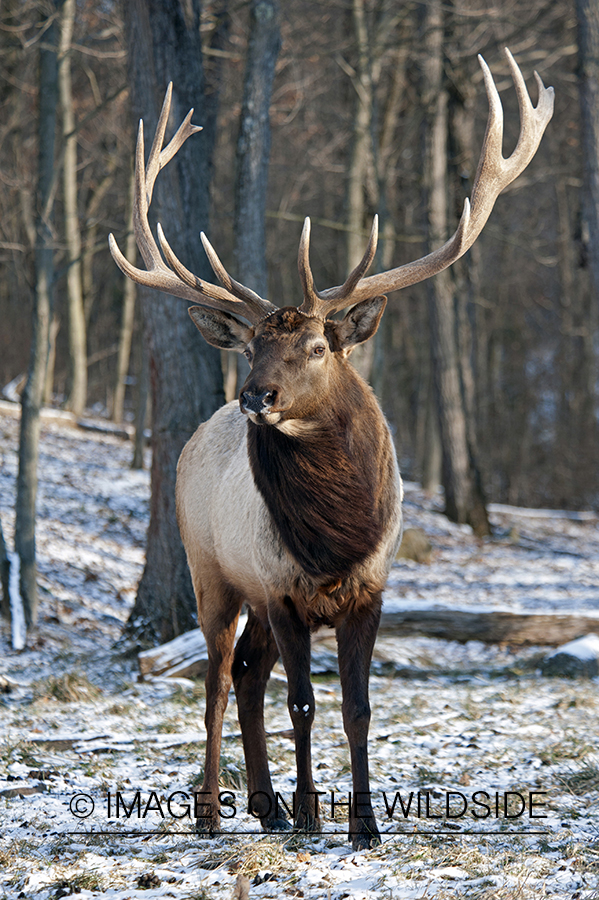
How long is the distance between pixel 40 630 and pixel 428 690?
3726 mm

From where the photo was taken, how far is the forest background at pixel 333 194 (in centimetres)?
773

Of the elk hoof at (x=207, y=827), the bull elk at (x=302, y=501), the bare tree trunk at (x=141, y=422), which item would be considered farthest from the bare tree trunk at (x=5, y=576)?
the bare tree trunk at (x=141, y=422)

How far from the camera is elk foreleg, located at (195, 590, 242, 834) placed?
13.4 feet

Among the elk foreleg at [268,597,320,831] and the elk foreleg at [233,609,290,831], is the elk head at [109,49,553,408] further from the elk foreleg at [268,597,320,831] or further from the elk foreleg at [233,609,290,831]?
the elk foreleg at [233,609,290,831]

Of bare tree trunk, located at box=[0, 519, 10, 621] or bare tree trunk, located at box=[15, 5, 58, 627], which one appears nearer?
bare tree trunk, located at box=[0, 519, 10, 621]

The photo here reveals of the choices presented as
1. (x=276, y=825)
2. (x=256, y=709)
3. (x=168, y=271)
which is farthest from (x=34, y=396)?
(x=276, y=825)

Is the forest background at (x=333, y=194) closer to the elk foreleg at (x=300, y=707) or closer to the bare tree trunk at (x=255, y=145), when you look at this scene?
the bare tree trunk at (x=255, y=145)

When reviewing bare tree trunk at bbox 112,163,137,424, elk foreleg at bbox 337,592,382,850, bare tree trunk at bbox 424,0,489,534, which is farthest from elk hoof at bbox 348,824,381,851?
bare tree trunk at bbox 112,163,137,424

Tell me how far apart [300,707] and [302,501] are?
94 cm

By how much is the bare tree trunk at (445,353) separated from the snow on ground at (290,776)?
7.22m

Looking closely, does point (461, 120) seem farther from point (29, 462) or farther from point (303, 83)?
point (29, 462)

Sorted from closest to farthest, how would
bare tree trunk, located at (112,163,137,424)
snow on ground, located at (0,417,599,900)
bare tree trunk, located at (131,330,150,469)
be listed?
1. snow on ground, located at (0,417,599,900)
2. bare tree trunk, located at (131,330,150,469)
3. bare tree trunk, located at (112,163,137,424)

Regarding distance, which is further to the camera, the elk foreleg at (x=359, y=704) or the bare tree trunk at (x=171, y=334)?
the bare tree trunk at (x=171, y=334)

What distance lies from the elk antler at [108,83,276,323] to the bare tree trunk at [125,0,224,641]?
2200 mm
